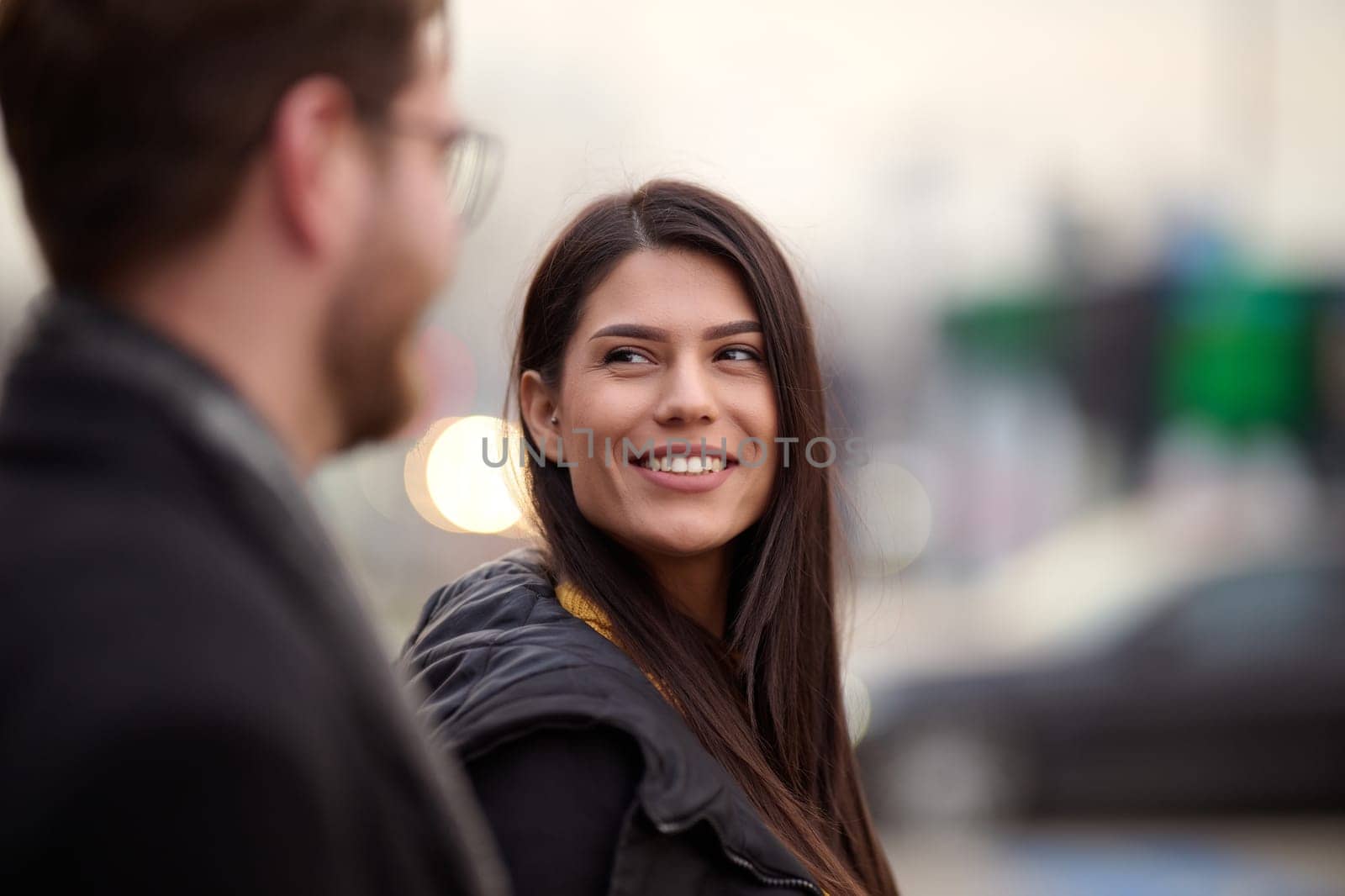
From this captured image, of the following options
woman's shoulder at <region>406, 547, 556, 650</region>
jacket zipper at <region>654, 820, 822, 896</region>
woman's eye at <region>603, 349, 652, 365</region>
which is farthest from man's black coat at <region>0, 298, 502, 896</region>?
woman's eye at <region>603, 349, 652, 365</region>

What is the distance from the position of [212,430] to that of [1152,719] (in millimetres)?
8079

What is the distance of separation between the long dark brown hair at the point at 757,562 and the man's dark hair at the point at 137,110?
135 cm

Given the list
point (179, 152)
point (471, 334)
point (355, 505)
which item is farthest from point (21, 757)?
point (471, 334)

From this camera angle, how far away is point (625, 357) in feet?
8.71

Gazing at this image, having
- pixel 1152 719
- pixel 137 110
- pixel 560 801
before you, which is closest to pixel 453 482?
pixel 1152 719

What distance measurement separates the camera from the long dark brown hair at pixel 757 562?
2.60m

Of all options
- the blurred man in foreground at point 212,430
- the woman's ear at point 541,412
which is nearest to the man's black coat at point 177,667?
the blurred man in foreground at point 212,430

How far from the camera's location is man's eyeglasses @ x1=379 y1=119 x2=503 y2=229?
1.46m

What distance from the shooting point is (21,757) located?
1.04 metres

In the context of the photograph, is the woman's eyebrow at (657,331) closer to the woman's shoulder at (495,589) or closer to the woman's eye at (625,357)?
the woman's eye at (625,357)

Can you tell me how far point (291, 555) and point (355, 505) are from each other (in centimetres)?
2104

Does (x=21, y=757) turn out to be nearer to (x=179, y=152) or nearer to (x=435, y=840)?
(x=435, y=840)

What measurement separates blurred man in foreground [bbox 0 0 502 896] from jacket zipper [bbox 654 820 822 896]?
62cm

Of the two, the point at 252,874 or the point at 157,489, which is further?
the point at 157,489
